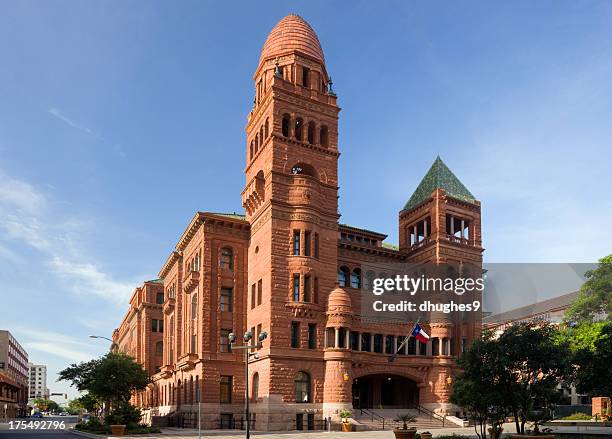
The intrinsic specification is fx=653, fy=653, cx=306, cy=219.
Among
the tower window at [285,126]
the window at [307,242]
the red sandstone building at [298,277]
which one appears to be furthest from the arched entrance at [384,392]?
the tower window at [285,126]

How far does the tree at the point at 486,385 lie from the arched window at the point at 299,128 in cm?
3269

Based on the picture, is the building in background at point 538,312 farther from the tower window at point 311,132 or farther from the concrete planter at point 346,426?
the concrete planter at point 346,426

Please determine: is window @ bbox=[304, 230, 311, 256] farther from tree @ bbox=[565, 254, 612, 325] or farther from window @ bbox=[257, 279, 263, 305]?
tree @ bbox=[565, 254, 612, 325]

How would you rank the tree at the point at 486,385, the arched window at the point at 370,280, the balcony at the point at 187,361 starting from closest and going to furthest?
the tree at the point at 486,385 < the balcony at the point at 187,361 < the arched window at the point at 370,280

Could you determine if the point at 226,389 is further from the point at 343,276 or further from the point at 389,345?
the point at 389,345

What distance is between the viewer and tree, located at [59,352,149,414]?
64.9 metres

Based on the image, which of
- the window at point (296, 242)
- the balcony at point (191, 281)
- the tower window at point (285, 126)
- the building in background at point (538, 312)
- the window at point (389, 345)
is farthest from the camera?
the building in background at point (538, 312)

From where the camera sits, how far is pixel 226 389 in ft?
191

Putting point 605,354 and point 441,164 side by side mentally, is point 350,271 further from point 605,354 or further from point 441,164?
point 605,354

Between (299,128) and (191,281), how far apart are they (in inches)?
706

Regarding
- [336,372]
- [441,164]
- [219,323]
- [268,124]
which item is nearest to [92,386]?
[219,323]

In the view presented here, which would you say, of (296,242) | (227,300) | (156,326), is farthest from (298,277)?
(156,326)

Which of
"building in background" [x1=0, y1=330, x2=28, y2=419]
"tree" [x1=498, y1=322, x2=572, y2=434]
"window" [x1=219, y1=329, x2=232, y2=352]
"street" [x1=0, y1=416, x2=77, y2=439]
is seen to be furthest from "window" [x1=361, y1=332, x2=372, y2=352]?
"building in background" [x1=0, y1=330, x2=28, y2=419]

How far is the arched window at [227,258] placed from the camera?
202 feet
